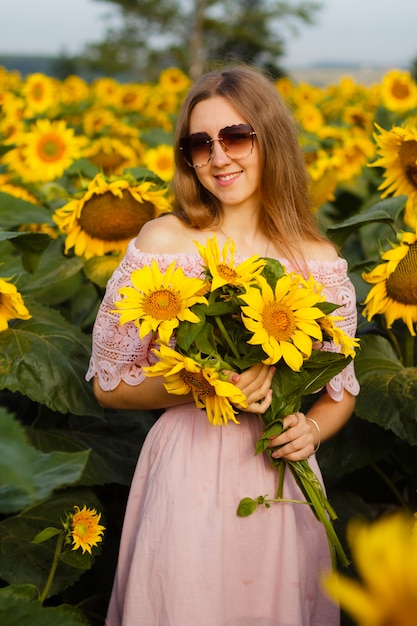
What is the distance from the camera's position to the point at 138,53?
56.4 feet

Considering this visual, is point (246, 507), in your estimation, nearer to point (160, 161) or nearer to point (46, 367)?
point (46, 367)

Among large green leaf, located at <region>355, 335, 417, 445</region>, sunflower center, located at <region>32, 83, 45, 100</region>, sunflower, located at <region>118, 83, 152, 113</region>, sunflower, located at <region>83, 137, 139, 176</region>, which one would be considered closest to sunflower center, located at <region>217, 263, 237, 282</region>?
large green leaf, located at <region>355, 335, 417, 445</region>

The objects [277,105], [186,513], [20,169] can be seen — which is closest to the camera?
[186,513]

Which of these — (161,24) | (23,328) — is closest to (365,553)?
(23,328)

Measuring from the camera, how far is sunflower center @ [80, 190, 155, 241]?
1938 mm

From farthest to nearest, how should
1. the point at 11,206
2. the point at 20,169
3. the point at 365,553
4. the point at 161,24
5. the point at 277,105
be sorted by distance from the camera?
1. the point at 161,24
2. the point at 20,169
3. the point at 11,206
4. the point at 277,105
5. the point at 365,553

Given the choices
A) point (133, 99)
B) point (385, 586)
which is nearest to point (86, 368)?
point (385, 586)

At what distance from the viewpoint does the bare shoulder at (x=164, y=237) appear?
1491 millimetres

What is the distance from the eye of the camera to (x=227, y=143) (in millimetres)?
1476

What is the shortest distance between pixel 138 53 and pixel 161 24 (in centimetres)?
79

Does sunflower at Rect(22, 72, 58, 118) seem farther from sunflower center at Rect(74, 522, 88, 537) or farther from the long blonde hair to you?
sunflower center at Rect(74, 522, 88, 537)

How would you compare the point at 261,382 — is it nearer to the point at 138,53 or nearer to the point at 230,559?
the point at 230,559

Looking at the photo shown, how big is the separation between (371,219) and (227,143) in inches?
16.8

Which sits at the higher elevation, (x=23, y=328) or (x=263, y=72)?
(x=263, y=72)
